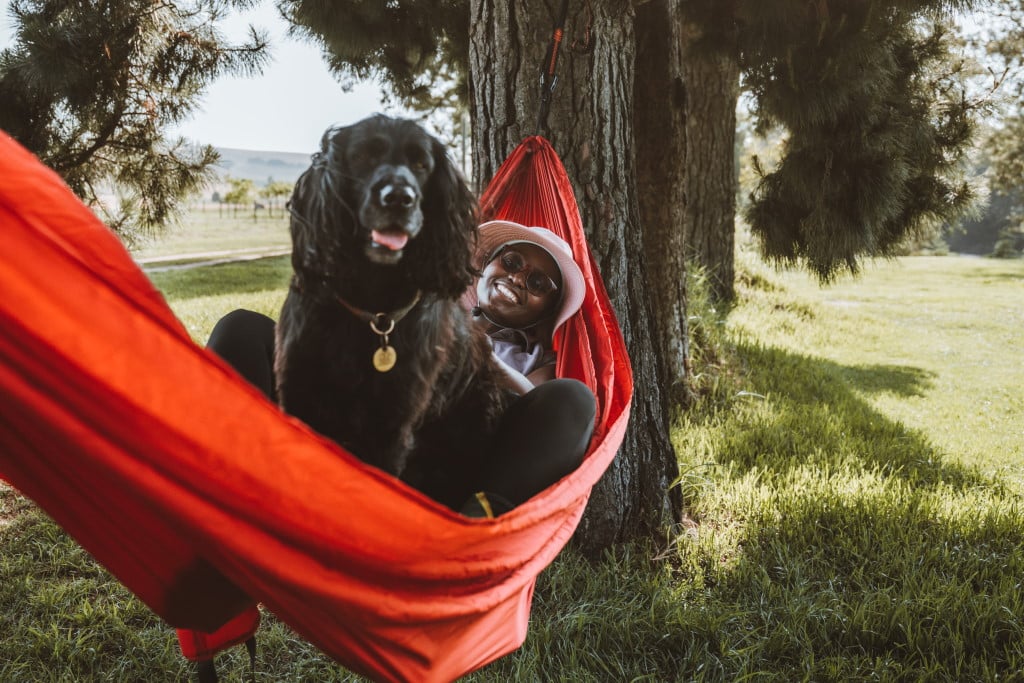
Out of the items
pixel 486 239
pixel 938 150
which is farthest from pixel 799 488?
pixel 938 150

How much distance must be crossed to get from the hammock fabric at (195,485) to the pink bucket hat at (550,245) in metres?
0.67

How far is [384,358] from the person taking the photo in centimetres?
120

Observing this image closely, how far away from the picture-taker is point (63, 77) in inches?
112

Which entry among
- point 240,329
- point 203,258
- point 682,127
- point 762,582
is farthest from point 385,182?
point 203,258

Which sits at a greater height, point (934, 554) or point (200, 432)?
point (200, 432)

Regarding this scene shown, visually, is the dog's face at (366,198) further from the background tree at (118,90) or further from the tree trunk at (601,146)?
the background tree at (118,90)

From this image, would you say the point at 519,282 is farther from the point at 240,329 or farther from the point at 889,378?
the point at 889,378

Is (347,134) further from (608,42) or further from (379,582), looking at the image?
(608,42)

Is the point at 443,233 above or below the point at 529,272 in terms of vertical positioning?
above

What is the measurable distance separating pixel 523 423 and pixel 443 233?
47 centimetres

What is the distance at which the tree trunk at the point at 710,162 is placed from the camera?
5148mm

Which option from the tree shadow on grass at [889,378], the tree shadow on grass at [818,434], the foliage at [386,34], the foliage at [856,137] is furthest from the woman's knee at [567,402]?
the tree shadow on grass at [889,378]

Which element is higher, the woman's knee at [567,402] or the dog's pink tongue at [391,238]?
the dog's pink tongue at [391,238]

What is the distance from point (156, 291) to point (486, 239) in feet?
3.18
